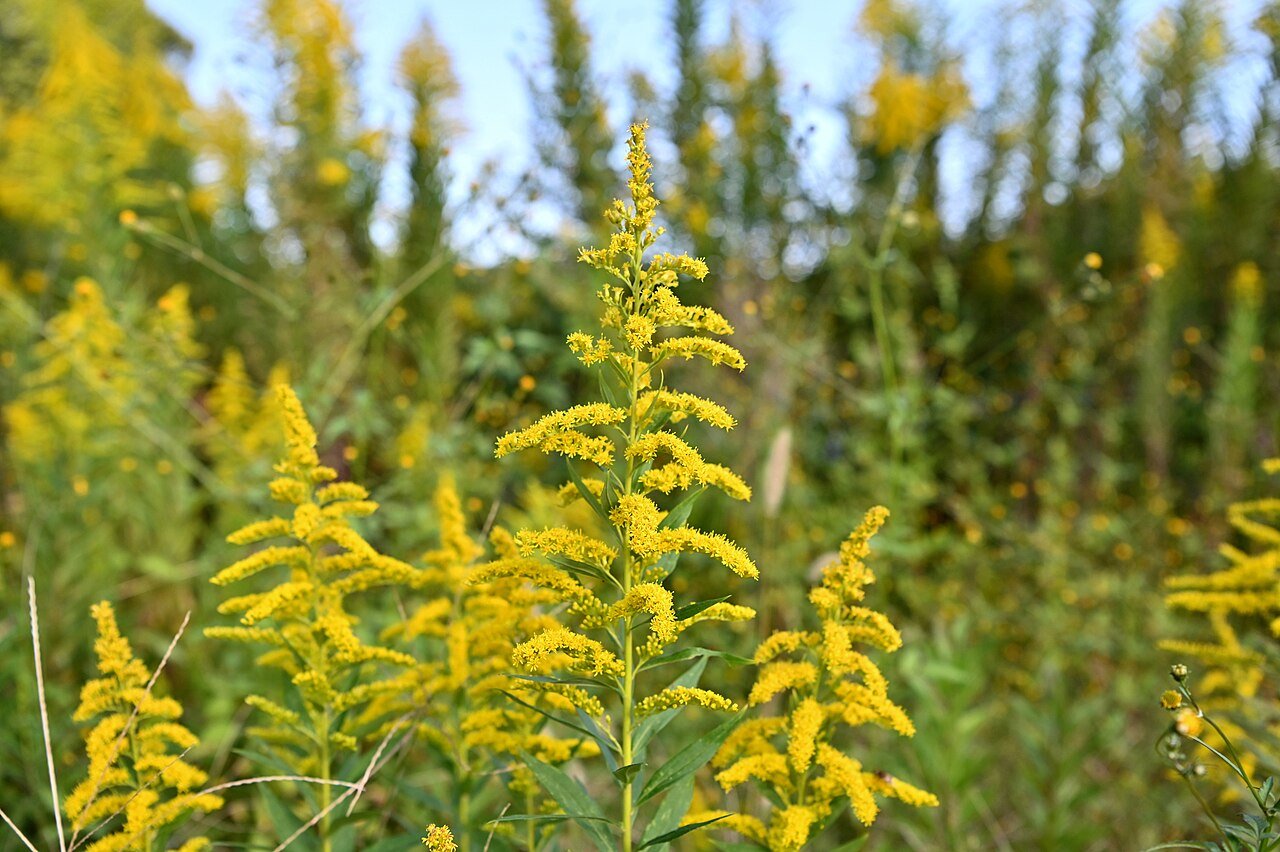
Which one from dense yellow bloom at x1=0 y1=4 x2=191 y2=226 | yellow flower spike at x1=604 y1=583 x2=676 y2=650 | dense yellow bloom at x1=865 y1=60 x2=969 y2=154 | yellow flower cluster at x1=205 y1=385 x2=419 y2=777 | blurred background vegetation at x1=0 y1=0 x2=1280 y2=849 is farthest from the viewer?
dense yellow bloom at x1=865 y1=60 x2=969 y2=154

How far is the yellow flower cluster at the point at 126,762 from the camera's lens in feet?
4.75

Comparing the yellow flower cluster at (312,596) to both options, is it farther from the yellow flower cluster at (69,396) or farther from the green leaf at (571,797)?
the yellow flower cluster at (69,396)

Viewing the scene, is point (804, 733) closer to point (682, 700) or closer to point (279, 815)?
point (682, 700)

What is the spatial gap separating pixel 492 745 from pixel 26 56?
8.87 metres

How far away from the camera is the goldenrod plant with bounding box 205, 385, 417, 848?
1555 millimetres

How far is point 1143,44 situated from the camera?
6844 millimetres

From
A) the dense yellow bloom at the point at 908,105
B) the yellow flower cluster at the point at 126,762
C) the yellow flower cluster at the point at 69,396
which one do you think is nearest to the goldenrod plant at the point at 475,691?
the yellow flower cluster at the point at 126,762

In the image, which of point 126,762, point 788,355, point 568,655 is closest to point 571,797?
point 568,655

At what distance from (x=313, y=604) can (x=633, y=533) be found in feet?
2.07

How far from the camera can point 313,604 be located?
164cm

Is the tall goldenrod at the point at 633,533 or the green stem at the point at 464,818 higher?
the tall goldenrod at the point at 633,533

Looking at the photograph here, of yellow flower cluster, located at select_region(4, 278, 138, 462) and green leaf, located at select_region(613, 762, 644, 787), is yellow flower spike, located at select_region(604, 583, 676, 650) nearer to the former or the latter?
green leaf, located at select_region(613, 762, 644, 787)

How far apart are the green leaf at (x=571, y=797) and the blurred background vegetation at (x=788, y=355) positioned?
416 millimetres

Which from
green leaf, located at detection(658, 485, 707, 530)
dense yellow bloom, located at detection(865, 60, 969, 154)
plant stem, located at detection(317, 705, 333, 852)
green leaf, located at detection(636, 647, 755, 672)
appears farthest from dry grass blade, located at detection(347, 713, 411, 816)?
dense yellow bloom, located at detection(865, 60, 969, 154)
